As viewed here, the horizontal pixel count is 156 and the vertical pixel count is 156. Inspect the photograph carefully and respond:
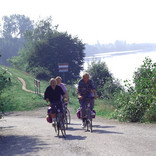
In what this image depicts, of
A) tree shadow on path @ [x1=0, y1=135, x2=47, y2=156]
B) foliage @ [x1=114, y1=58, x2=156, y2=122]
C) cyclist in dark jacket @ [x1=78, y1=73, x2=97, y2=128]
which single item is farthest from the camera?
foliage @ [x1=114, y1=58, x2=156, y2=122]

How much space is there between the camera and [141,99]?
14.2m

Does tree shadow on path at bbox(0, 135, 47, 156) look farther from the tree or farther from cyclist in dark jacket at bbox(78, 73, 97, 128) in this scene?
the tree

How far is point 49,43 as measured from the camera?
201 ft

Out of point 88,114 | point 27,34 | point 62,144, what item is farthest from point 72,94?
point 27,34

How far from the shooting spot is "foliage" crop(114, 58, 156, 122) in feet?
44.3

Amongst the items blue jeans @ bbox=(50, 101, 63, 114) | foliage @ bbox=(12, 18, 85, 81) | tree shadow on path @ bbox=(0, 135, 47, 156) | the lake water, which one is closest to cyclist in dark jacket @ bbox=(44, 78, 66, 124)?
blue jeans @ bbox=(50, 101, 63, 114)

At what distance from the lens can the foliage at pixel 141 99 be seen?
44.3ft

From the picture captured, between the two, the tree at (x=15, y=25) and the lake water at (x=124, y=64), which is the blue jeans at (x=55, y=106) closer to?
the lake water at (x=124, y=64)

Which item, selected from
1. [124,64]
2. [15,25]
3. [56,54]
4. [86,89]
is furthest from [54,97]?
[15,25]

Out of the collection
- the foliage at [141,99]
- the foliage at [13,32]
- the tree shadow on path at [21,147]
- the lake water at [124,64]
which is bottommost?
the tree shadow on path at [21,147]

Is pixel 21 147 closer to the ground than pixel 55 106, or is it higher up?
closer to the ground

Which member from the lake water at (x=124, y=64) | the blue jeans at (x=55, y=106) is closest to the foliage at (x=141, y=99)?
the lake water at (x=124, y=64)

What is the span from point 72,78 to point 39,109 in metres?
35.1

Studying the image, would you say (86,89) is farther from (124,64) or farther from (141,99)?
(124,64)
